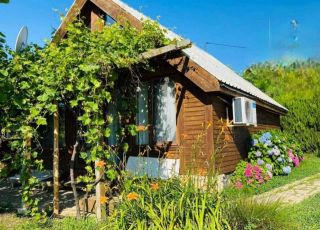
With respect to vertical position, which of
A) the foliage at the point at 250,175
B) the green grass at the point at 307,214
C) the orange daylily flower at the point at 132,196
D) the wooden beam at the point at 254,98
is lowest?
the green grass at the point at 307,214

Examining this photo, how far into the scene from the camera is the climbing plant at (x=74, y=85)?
691 cm

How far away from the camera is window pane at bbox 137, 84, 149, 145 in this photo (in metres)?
10.4

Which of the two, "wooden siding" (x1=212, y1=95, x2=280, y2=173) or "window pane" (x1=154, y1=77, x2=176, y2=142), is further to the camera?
"window pane" (x1=154, y1=77, x2=176, y2=142)

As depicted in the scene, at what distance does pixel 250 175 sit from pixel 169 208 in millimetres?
6419

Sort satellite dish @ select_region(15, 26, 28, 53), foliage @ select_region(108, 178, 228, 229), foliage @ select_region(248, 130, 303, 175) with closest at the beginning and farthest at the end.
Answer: foliage @ select_region(108, 178, 228, 229), satellite dish @ select_region(15, 26, 28, 53), foliage @ select_region(248, 130, 303, 175)

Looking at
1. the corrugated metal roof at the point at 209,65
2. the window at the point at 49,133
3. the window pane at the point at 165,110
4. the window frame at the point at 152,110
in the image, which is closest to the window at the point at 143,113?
the window frame at the point at 152,110

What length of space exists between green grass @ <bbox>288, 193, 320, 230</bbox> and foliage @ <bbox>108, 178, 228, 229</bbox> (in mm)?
1561

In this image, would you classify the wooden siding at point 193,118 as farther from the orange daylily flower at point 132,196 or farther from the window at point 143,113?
the orange daylily flower at point 132,196

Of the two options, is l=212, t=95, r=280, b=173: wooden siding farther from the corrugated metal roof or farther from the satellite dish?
the satellite dish

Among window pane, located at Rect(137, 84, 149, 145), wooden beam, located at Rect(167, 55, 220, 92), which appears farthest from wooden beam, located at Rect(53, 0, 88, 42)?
wooden beam, located at Rect(167, 55, 220, 92)

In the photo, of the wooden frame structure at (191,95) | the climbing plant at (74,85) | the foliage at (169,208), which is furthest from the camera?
the wooden frame structure at (191,95)

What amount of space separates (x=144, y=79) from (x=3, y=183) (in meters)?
5.97

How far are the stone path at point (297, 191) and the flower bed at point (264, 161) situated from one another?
745mm

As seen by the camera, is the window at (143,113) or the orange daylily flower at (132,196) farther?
the window at (143,113)
